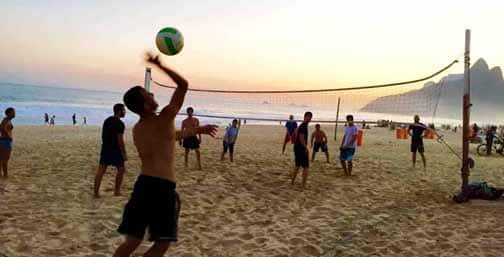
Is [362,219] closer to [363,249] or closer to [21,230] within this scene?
[363,249]

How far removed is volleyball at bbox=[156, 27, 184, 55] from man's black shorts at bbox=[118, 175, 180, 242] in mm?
2504

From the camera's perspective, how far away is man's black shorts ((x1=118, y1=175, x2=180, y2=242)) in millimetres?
2861

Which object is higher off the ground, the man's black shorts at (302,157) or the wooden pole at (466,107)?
the wooden pole at (466,107)

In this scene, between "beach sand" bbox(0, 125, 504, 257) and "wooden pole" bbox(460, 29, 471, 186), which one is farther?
"wooden pole" bbox(460, 29, 471, 186)

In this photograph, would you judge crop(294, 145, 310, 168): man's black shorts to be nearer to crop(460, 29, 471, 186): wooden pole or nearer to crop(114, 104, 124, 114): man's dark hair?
crop(460, 29, 471, 186): wooden pole

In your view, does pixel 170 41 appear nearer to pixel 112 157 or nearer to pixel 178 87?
pixel 112 157

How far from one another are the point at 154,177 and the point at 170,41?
2567 millimetres

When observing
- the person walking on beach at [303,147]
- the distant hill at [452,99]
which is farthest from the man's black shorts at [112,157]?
the distant hill at [452,99]

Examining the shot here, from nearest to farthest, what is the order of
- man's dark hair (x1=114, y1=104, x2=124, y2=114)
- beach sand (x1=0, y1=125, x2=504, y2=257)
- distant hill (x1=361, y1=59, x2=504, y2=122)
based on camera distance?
beach sand (x1=0, y1=125, x2=504, y2=257)
man's dark hair (x1=114, y1=104, x2=124, y2=114)
distant hill (x1=361, y1=59, x2=504, y2=122)

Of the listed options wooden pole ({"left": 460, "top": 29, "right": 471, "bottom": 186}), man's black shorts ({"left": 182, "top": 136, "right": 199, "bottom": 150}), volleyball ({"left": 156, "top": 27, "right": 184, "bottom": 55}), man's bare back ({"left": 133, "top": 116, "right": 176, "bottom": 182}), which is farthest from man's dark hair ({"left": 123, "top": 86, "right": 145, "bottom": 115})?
man's black shorts ({"left": 182, "top": 136, "right": 199, "bottom": 150})

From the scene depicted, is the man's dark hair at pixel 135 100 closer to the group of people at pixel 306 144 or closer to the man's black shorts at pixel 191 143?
the group of people at pixel 306 144

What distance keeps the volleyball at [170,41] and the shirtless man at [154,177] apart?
90.9 inches

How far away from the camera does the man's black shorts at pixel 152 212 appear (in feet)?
9.39

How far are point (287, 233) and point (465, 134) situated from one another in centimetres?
366
